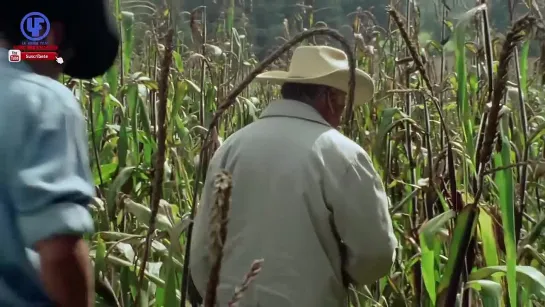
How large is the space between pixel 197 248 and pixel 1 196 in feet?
3.80

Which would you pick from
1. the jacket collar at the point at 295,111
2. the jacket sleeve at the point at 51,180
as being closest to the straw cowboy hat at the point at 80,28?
the jacket sleeve at the point at 51,180

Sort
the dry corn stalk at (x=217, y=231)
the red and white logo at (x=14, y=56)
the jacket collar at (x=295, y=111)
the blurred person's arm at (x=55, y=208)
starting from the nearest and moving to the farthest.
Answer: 1. the dry corn stalk at (x=217, y=231)
2. the blurred person's arm at (x=55, y=208)
3. the red and white logo at (x=14, y=56)
4. the jacket collar at (x=295, y=111)

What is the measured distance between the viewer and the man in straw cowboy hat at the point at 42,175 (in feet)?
2.38

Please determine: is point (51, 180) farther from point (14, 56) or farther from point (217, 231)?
point (217, 231)

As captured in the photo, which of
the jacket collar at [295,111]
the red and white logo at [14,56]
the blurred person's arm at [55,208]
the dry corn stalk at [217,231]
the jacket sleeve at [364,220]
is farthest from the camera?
the jacket collar at [295,111]

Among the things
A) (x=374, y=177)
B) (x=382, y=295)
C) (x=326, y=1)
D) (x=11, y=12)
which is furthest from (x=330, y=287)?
(x=326, y=1)

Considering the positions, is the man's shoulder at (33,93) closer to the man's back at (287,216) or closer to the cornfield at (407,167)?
the cornfield at (407,167)

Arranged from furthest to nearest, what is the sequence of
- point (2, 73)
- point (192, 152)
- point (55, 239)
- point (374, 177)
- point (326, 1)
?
point (326, 1) → point (192, 152) → point (374, 177) → point (2, 73) → point (55, 239)

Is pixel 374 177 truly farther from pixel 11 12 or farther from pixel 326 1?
pixel 326 1

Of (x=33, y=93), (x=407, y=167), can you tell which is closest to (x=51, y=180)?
(x=33, y=93)

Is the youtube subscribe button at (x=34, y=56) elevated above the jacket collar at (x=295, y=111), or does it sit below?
above

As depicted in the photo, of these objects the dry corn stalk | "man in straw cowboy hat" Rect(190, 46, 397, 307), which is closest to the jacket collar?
"man in straw cowboy hat" Rect(190, 46, 397, 307)

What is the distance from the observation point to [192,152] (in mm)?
2066

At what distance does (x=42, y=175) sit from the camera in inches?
28.9
